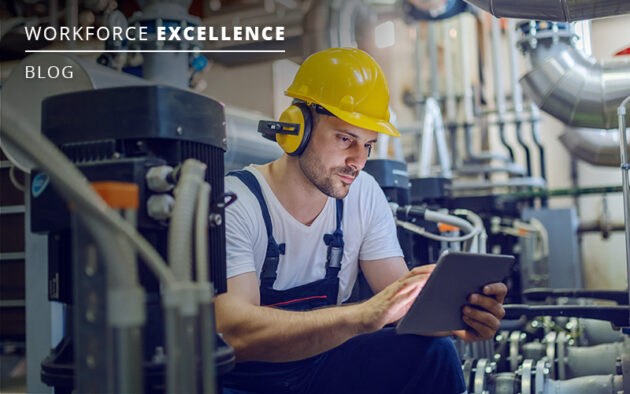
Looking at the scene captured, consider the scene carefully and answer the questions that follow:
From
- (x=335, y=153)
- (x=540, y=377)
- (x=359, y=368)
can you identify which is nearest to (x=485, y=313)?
(x=359, y=368)

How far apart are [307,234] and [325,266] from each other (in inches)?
4.4

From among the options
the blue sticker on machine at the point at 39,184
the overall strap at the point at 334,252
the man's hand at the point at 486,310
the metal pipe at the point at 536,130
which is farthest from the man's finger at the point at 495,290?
the metal pipe at the point at 536,130

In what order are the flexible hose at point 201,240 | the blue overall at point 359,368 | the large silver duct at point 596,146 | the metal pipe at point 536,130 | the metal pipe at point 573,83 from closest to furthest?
the flexible hose at point 201,240, the blue overall at point 359,368, the metal pipe at point 573,83, the large silver duct at point 596,146, the metal pipe at point 536,130

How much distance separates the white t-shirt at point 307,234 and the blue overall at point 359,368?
0.16 feet

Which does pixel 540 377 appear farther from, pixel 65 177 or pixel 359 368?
pixel 65 177

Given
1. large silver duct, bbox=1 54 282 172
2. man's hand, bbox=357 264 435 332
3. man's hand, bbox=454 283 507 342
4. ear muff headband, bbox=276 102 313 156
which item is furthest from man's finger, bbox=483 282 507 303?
large silver duct, bbox=1 54 282 172

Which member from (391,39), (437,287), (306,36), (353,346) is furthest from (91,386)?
(391,39)

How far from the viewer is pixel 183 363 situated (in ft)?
2.84

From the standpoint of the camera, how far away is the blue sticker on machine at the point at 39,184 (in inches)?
46.1

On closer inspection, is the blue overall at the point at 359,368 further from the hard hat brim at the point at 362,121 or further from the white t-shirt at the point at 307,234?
the hard hat brim at the point at 362,121

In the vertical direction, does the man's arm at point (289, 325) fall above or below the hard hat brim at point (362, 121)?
below

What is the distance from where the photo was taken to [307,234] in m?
1.87

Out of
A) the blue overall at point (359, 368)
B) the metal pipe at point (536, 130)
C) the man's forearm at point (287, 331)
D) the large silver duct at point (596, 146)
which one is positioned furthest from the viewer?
the metal pipe at point (536, 130)

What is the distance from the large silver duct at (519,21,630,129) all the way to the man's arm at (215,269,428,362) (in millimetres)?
2168
